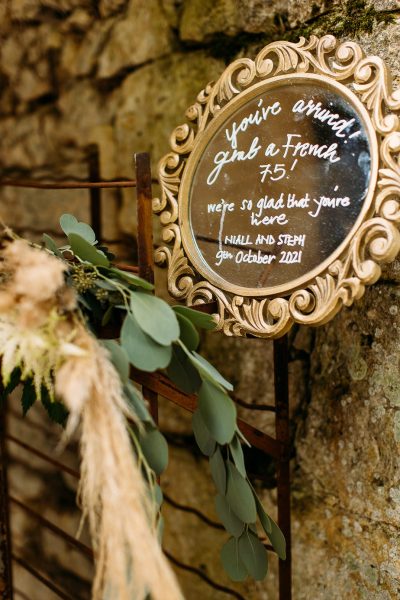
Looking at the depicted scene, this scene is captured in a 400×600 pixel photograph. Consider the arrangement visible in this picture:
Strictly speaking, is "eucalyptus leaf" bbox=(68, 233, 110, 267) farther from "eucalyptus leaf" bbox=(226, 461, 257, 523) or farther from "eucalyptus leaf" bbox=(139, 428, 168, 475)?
"eucalyptus leaf" bbox=(226, 461, 257, 523)

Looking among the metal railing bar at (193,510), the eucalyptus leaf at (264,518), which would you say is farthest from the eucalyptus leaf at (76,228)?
the metal railing bar at (193,510)

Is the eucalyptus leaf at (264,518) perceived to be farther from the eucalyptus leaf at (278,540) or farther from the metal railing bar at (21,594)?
the metal railing bar at (21,594)

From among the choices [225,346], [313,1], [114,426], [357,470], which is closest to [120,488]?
[114,426]

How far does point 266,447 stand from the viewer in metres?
1.12

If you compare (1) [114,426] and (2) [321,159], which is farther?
(2) [321,159]

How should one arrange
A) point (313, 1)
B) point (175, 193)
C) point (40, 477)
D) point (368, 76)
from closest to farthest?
point (368, 76)
point (175, 193)
point (313, 1)
point (40, 477)

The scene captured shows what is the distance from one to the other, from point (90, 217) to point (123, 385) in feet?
3.40

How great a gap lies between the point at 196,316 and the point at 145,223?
17cm

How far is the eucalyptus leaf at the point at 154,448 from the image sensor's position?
81 cm

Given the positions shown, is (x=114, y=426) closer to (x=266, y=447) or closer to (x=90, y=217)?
(x=266, y=447)

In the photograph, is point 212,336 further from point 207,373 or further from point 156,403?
point 207,373

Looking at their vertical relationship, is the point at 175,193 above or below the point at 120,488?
above

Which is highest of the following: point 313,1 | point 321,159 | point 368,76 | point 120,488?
point 313,1

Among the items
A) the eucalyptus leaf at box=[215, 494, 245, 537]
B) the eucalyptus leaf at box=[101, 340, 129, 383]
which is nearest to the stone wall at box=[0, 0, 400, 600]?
the eucalyptus leaf at box=[215, 494, 245, 537]
